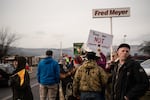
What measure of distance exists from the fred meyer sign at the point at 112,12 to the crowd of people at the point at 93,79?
2.35 meters

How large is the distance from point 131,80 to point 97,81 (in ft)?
4.08

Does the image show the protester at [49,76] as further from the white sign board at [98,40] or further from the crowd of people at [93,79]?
the white sign board at [98,40]

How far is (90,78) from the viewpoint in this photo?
6359 millimetres

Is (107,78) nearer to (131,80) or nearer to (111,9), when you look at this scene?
(131,80)

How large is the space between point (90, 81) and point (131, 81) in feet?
4.19

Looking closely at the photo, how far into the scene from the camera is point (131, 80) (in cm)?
519

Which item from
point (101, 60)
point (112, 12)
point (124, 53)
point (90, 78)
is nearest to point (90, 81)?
point (90, 78)

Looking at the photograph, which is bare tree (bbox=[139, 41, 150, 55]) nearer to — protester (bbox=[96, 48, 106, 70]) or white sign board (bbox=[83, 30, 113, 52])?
white sign board (bbox=[83, 30, 113, 52])

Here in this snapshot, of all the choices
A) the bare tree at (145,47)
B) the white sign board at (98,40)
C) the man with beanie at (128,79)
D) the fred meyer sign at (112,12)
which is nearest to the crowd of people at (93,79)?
the man with beanie at (128,79)

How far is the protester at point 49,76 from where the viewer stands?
962 cm

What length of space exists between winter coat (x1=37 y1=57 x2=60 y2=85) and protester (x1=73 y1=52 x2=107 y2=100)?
3.18 meters

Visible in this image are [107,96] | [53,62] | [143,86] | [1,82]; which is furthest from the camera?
[1,82]

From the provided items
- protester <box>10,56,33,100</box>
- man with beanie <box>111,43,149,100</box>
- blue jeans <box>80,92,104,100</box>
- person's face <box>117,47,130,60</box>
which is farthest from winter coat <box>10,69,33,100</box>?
person's face <box>117,47,130,60</box>

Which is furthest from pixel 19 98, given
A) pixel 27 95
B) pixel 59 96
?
pixel 59 96
